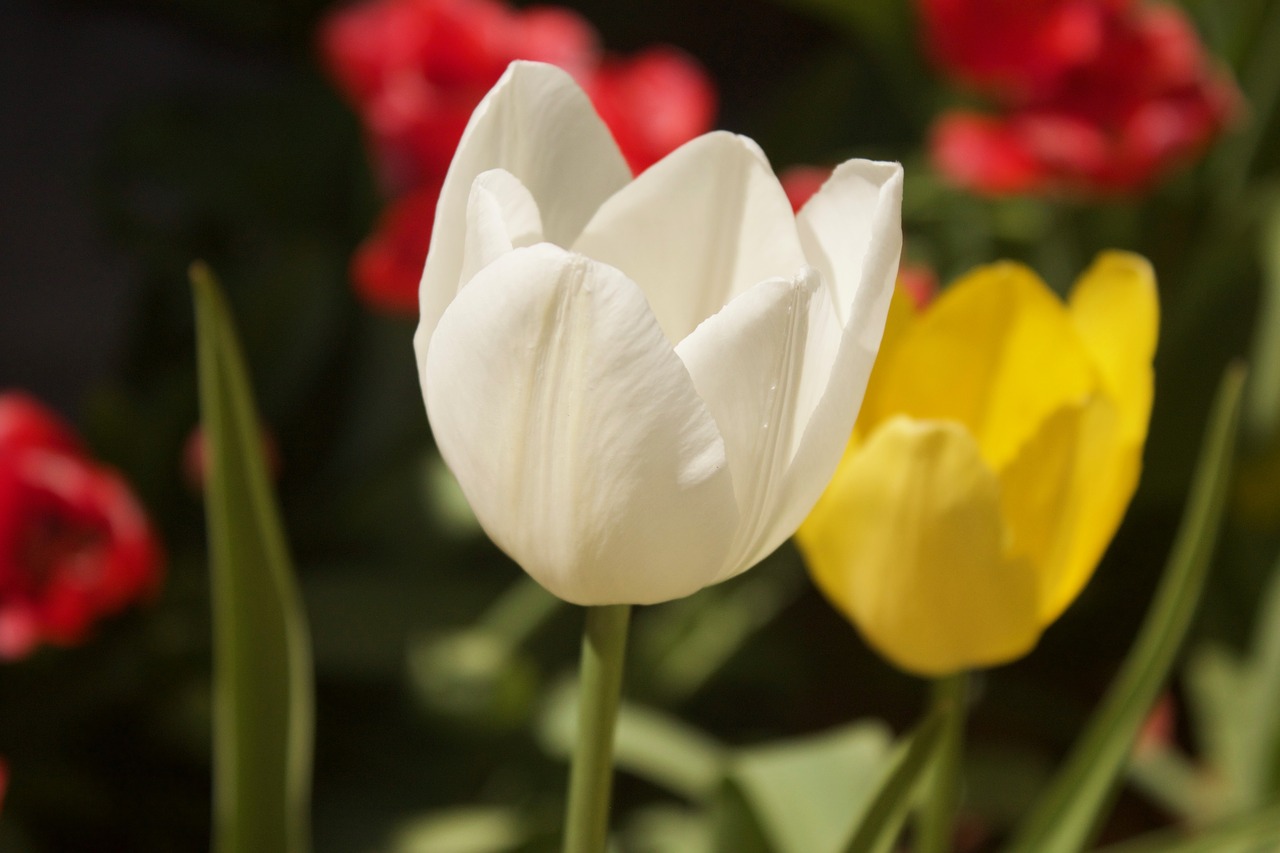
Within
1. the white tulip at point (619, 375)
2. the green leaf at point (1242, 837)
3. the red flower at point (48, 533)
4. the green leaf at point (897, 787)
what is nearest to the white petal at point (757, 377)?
the white tulip at point (619, 375)

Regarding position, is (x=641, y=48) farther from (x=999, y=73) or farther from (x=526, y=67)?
(x=526, y=67)

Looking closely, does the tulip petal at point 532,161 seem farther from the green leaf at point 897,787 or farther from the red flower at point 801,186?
the red flower at point 801,186

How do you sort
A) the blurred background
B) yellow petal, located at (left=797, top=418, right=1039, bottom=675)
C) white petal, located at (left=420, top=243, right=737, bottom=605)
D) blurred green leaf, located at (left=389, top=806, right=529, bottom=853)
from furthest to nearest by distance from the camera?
the blurred background
blurred green leaf, located at (left=389, top=806, right=529, bottom=853)
yellow petal, located at (left=797, top=418, right=1039, bottom=675)
white petal, located at (left=420, top=243, right=737, bottom=605)

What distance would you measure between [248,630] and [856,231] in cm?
27

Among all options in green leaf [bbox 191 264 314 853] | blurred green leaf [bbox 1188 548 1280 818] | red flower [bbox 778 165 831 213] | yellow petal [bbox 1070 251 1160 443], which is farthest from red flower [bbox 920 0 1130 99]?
green leaf [bbox 191 264 314 853]

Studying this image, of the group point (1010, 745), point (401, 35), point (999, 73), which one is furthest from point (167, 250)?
point (1010, 745)

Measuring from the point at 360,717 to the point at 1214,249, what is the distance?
705 mm

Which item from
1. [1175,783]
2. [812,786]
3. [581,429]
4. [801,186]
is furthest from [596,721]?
[1175,783]

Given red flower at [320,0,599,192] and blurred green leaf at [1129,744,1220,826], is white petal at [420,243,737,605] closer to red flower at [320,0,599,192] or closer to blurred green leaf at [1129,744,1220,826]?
red flower at [320,0,599,192]

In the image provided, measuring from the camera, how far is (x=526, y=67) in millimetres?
320

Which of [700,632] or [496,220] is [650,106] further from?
[496,220]

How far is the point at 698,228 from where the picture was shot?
342 millimetres

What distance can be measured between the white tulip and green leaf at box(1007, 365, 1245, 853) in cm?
19

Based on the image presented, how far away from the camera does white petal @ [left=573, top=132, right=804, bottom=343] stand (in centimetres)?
33
